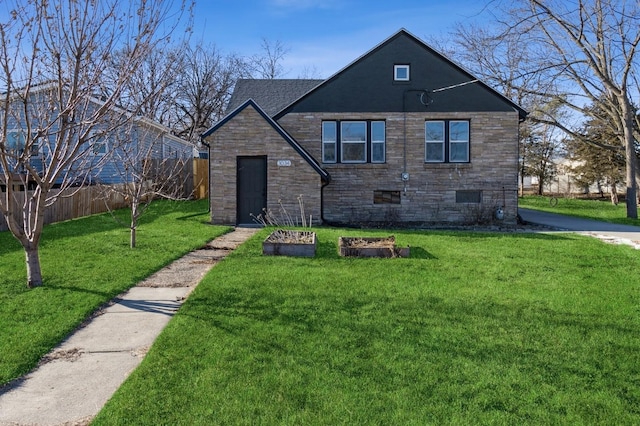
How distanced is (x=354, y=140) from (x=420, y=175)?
258 cm

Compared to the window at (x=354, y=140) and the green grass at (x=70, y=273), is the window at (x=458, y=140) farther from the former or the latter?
the green grass at (x=70, y=273)

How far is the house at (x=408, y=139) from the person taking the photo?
58.2 feet

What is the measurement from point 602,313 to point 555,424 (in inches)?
124

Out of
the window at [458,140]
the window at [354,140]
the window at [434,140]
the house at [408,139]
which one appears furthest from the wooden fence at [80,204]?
the window at [458,140]

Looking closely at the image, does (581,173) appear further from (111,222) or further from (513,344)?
(513,344)

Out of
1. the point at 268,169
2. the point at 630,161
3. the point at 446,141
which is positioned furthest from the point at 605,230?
the point at 268,169

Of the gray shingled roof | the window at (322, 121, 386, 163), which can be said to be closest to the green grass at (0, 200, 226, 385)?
the window at (322, 121, 386, 163)

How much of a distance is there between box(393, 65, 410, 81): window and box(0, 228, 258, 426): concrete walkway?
41.2 feet

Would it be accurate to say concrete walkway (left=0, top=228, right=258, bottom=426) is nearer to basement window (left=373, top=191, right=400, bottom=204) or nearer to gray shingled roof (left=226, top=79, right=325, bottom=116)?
basement window (left=373, top=191, right=400, bottom=204)

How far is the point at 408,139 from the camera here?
58.8 feet

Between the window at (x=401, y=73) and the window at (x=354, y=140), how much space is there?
1916mm

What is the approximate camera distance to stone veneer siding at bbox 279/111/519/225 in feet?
58.4

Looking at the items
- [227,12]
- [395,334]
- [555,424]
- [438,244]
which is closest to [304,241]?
[438,244]

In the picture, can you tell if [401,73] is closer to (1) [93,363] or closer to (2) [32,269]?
(2) [32,269]
